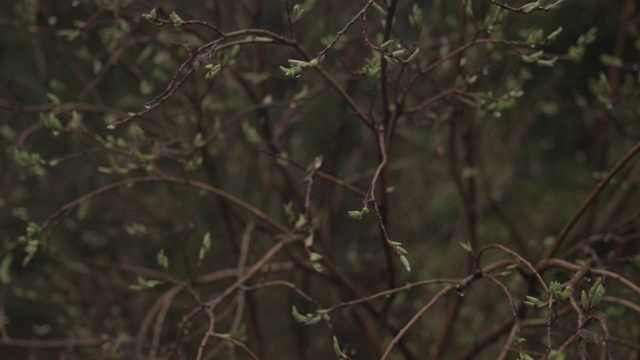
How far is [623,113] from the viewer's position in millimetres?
3473

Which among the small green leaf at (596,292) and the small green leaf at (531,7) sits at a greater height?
the small green leaf at (531,7)

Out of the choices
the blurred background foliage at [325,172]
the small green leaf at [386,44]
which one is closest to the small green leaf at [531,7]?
the blurred background foliage at [325,172]

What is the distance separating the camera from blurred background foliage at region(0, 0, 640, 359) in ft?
6.43

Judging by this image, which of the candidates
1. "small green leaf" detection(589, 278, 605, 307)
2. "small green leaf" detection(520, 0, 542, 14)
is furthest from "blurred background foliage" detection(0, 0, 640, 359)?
"small green leaf" detection(589, 278, 605, 307)

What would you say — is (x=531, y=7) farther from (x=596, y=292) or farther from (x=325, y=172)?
(x=325, y=172)

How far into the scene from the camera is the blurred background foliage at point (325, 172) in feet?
6.43

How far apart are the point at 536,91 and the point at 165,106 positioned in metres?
2.27

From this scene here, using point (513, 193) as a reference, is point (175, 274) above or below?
below

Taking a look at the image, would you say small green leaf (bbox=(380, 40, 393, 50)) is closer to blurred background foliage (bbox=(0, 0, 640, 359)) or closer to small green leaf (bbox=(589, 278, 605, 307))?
blurred background foliage (bbox=(0, 0, 640, 359))

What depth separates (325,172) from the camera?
3301 millimetres

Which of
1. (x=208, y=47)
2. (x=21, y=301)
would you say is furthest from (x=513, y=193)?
(x=21, y=301)

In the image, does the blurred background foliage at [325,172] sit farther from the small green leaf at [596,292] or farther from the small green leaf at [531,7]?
the small green leaf at [596,292]

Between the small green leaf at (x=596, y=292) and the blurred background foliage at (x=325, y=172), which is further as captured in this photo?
the blurred background foliage at (x=325, y=172)

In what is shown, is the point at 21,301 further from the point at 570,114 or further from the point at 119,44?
the point at 570,114
